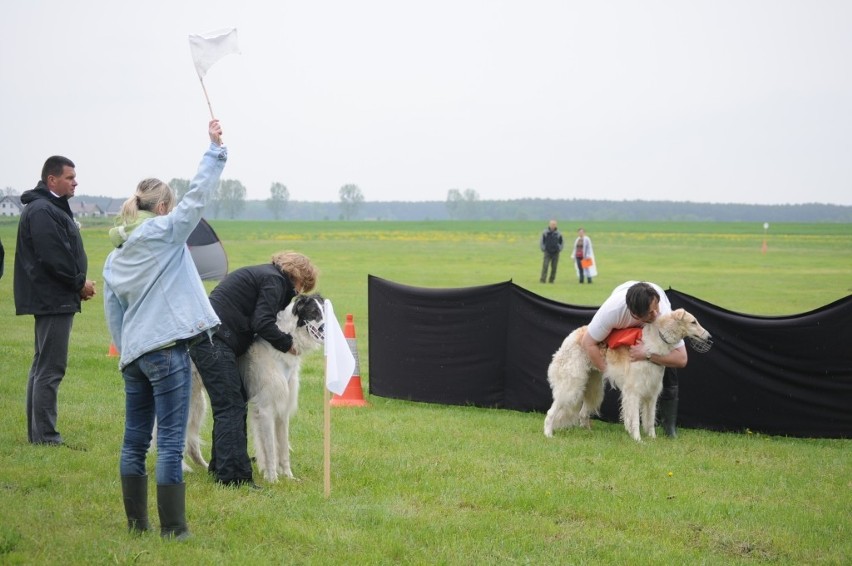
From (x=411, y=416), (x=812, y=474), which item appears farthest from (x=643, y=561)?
(x=411, y=416)

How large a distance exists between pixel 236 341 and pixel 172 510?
161cm

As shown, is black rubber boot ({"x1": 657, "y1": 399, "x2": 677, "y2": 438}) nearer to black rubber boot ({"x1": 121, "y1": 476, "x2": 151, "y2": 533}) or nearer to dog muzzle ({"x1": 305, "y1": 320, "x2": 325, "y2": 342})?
dog muzzle ({"x1": 305, "y1": 320, "x2": 325, "y2": 342})

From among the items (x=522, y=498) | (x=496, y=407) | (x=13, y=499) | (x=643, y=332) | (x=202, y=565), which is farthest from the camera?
(x=496, y=407)

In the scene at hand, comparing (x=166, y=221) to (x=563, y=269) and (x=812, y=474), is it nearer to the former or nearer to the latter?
(x=812, y=474)

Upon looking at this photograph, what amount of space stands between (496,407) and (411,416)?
3.92 feet

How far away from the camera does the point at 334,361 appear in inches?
256

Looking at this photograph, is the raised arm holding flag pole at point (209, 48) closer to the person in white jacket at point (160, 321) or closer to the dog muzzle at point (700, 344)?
the person in white jacket at point (160, 321)

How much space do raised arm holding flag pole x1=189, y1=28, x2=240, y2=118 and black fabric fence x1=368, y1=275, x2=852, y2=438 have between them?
549 cm

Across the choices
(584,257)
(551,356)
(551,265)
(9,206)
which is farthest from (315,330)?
(551,265)

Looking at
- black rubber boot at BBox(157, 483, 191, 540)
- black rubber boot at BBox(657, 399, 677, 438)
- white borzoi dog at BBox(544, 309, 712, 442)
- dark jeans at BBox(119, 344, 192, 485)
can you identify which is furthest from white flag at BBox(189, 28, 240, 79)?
black rubber boot at BBox(657, 399, 677, 438)

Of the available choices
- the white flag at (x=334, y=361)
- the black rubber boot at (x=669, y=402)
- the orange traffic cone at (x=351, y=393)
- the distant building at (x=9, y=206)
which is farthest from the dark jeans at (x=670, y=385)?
the distant building at (x=9, y=206)

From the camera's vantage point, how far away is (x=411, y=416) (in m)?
9.92

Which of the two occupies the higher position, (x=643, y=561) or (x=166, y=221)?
(x=166, y=221)

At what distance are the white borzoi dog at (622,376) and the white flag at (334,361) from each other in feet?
10.5
